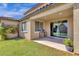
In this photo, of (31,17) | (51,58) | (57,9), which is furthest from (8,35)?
(51,58)

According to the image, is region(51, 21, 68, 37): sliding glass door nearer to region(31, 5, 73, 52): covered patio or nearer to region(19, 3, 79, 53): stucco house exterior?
region(19, 3, 79, 53): stucco house exterior

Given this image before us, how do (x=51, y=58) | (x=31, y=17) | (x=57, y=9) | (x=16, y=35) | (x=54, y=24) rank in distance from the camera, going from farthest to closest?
(x=16, y=35)
(x=54, y=24)
(x=31, y=17)
(x=57, y=9)
(x=51, y=58)

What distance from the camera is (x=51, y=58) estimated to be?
7.42m

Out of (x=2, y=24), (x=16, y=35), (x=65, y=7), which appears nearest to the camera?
Result: (x=65, y=7)

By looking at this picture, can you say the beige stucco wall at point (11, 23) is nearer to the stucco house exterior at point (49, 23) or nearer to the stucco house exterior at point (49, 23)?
the stucco house exterior at point (49, 23)

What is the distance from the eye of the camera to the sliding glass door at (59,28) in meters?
14.7

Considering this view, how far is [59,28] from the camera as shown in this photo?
15914 millimetres

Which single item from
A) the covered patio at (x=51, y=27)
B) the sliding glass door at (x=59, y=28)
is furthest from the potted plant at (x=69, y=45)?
the sliding glass door at (x=59, y=28)

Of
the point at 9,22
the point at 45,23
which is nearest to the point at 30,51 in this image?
the point at 45,23

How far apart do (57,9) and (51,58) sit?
448 centimetres

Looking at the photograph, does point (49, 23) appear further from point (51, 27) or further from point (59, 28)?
point (59, 28)

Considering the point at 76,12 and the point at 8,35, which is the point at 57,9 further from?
the point at 8,35

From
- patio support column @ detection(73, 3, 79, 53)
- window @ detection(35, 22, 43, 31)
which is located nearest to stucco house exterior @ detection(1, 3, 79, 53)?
window @ detection(35, 22, 43, 31)

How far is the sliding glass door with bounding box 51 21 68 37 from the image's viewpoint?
48.2ft
